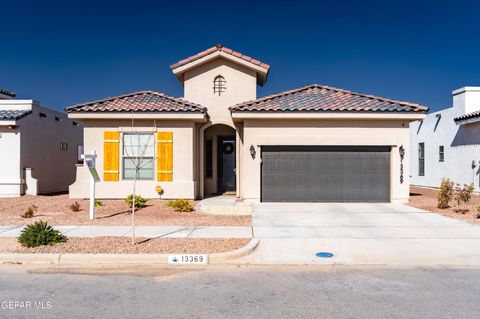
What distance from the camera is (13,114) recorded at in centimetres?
1722

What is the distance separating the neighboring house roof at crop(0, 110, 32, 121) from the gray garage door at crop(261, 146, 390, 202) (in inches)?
438

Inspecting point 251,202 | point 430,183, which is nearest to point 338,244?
point 251,202

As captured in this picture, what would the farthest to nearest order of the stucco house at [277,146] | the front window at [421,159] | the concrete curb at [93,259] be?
1. the front window at [421,159]
2. the stucco house at [277,146]
3. the concrete curb at [93,259]

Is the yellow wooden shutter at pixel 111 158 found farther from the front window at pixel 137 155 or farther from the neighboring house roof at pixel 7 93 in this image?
the neighboring house roof at pixel 7 93

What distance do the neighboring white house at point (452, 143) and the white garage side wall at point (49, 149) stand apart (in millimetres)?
20568

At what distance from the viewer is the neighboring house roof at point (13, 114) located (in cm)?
1667

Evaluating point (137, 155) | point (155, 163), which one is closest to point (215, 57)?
point (155, 163)

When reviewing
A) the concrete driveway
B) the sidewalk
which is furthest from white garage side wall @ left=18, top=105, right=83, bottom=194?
the concrete driveway

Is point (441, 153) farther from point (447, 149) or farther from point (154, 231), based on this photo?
point (154, 231)

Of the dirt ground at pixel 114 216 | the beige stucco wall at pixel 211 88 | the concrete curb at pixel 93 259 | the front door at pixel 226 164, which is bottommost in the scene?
the concrete curb at pixel 93 259

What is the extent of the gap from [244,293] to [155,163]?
10.4 meters

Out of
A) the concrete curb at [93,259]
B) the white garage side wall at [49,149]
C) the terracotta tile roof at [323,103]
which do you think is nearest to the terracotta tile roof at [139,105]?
the terracotta tile roof at [323,103]

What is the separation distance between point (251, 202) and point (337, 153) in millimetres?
3838

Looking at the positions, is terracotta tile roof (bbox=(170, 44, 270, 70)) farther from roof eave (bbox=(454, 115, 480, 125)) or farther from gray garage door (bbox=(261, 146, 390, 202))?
roof eave (bbox=(454, 115, 480, 125))
